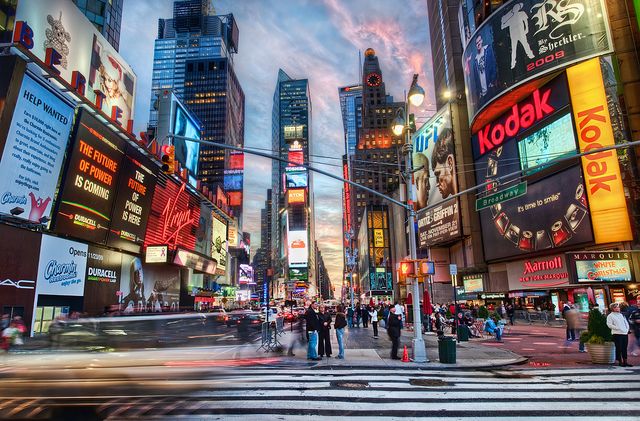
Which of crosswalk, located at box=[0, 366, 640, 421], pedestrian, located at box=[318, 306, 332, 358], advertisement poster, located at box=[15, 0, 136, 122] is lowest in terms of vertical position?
crosswalk, located at box=[0, 366, 640, 421]

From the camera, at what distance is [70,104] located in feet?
103

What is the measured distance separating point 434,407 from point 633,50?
131 feet

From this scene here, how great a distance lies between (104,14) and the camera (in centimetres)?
6919

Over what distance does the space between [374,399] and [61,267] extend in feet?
105

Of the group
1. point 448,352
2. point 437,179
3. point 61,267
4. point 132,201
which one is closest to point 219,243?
point 132,201

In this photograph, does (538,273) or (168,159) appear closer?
(168,159)

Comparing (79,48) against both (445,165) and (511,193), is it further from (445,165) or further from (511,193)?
(445,165)

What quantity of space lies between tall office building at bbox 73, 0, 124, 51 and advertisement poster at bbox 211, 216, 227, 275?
1424 inches

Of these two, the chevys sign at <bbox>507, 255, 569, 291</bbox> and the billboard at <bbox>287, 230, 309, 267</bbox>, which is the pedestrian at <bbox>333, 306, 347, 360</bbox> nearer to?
the chevys sign at <bbox>507, 255, 569, 291</bbox>

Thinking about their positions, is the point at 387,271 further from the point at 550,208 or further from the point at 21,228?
the point at 21,228

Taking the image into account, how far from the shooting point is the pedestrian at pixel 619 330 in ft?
42.0

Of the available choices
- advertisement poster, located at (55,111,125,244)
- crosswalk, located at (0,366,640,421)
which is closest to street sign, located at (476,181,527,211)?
crosswalk, located at (0,366,640,421)

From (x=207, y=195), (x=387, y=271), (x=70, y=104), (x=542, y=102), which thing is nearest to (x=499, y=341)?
(x=542, y=102)

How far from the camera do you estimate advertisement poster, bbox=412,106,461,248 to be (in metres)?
53.4
